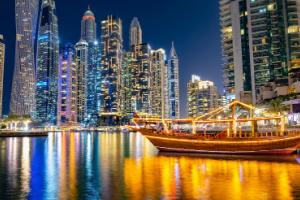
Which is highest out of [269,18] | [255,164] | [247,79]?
[269,18]

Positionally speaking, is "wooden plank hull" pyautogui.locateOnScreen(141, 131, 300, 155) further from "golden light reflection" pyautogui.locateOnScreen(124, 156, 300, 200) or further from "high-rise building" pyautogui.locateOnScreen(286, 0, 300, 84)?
"high-rise building" pyautogui.locateOnScreen(286, 0, 300, 84)

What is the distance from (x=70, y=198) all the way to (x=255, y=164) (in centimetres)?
1800

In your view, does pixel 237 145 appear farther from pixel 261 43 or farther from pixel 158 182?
pixel 261 43

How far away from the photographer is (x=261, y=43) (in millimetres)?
112938

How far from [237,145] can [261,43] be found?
85.8 m

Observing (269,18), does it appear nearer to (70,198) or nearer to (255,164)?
(255,164)

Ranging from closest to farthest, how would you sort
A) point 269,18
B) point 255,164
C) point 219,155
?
point 255,164 < point 219,155 < point 269,18

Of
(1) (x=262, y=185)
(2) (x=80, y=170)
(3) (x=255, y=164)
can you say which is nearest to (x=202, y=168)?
(3) (x=255, y=164)

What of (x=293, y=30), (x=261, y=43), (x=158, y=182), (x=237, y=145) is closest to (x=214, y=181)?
(x=158, y=182)

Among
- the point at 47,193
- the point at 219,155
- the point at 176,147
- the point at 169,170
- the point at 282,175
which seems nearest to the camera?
the point at 47,193

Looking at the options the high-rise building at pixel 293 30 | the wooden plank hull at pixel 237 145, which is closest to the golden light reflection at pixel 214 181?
the wooden plank hull at pixel 237 145

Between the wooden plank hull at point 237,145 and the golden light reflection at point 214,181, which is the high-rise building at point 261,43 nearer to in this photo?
the wooden plank hull at point 237,145

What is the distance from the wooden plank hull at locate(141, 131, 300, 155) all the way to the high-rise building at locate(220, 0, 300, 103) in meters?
67.9

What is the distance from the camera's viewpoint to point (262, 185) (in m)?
18.6
